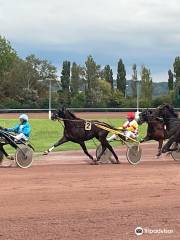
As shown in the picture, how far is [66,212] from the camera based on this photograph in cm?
849

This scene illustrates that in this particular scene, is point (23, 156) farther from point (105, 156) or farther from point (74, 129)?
point (105, 156)

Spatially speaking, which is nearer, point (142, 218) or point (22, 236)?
point (22, 236)

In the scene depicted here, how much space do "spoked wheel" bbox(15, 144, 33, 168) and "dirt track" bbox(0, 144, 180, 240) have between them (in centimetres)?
32

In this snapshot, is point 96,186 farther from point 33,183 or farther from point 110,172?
point 110,172

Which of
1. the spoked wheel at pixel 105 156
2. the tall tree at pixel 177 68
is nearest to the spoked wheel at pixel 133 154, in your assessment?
the spoked wheel at pixel 105 156

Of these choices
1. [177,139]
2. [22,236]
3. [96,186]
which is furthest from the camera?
[177,139]

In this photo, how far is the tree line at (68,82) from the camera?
8269 cm

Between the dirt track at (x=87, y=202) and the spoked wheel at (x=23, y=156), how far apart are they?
32cm

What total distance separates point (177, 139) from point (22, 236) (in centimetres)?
1077

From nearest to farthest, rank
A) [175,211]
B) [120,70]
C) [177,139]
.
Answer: [175,211], [177,139], [120,70]

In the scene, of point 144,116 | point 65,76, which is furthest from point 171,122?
point 65,76

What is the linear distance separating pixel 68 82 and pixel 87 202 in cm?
8335

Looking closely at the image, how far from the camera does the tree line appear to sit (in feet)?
271

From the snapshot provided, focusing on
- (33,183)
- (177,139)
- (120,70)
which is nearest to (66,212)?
(33,183)
